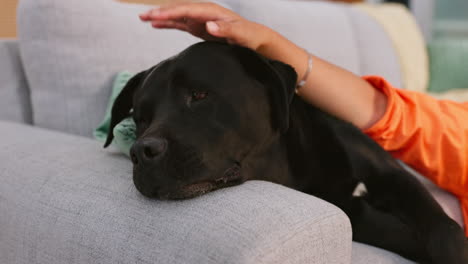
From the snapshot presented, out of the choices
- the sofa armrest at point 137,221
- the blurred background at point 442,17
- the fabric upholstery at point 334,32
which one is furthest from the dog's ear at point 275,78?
the blurred background at point 442,17

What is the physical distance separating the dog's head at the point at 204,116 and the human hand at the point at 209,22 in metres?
0.04

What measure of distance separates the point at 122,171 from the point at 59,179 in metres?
0.13

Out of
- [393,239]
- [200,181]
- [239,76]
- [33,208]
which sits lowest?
[393,239]

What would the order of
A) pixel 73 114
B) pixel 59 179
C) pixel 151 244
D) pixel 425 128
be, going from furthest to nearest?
pixel 73 114, pixel 425 128, pixel 59 179, pixel 151 244

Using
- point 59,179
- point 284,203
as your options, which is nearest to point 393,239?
point 284,203

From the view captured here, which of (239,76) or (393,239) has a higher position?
(239,76)

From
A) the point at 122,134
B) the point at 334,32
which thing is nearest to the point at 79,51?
the point at 122,134

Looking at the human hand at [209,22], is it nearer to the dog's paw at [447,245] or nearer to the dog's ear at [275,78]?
the dog's ear at [275,78]

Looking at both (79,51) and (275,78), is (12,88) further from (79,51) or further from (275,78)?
(275,78)

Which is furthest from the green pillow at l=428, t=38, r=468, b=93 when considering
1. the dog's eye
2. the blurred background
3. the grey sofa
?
the dog's eye

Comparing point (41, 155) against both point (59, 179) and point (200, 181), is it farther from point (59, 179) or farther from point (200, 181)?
point (200, 181)

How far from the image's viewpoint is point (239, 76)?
100 cm

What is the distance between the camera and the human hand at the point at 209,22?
970 mm

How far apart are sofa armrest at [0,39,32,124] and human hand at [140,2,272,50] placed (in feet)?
2.51
